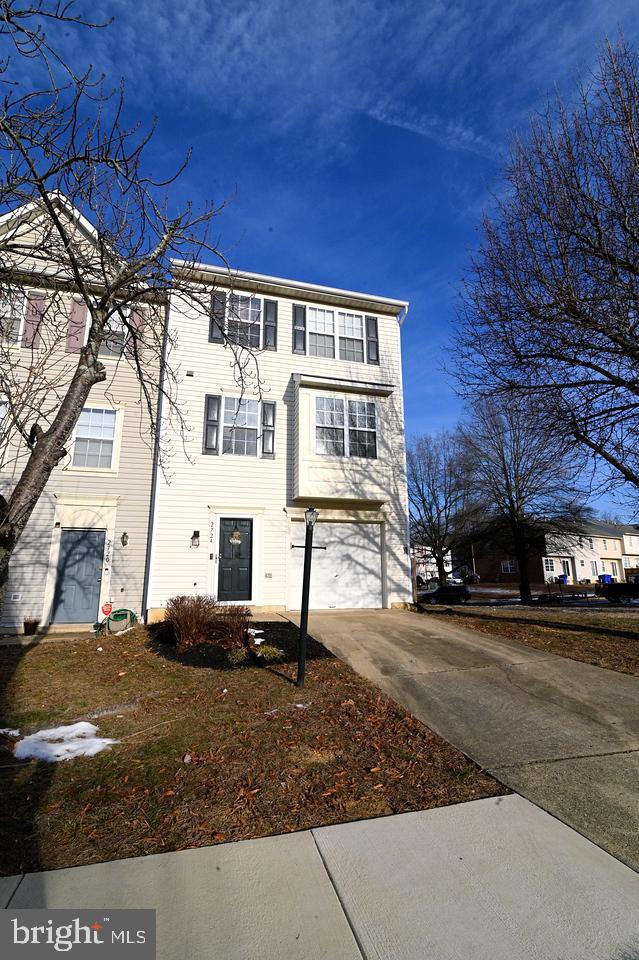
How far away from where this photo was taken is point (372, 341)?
47.6 feet

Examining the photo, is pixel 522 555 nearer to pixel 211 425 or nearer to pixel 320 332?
pixel 320 332

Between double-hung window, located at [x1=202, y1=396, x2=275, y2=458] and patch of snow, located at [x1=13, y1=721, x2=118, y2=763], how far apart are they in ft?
27.6

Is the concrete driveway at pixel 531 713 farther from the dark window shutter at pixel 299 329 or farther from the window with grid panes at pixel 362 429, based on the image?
the dark window shutter at pixel 299 329

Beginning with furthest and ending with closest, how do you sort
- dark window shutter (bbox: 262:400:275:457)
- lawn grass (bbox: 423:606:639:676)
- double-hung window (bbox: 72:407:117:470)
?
dark window shutter (bbox: 262:400:275:457)
double-hung window (bbox: 72:407:117:470)
lawn grass (bbox: 423:606:639:676)

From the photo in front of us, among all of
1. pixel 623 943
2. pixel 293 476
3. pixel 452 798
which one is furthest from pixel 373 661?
pixel 293 476

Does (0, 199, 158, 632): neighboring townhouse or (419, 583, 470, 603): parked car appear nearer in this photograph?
(0, 199, 158, 632): neighboring townhouse

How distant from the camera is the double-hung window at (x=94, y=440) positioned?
11769mm

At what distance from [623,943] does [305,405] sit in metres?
11.7

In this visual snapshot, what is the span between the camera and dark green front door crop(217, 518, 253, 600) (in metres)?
12.0

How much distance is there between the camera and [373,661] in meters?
7.29

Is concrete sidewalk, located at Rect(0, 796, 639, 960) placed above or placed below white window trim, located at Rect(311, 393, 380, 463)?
below

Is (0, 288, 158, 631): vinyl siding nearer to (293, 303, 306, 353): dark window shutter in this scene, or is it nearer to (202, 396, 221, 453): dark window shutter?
(202, 396, 221, 453): dark window shutter

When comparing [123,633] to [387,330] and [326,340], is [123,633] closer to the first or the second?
[326,340]

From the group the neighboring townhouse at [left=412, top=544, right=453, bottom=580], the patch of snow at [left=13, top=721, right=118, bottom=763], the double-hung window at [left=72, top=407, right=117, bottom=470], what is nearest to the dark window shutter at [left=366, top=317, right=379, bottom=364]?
the double-hung window at [left=72, top=407, right=117, bottom=470]
